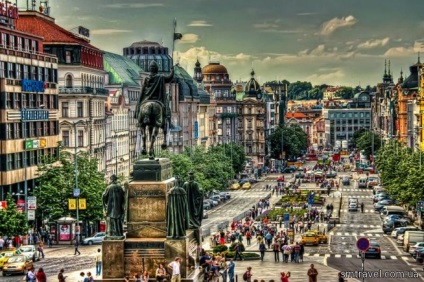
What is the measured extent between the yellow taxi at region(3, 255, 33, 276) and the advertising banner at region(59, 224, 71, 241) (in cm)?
2313

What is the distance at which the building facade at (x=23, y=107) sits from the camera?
360 feet

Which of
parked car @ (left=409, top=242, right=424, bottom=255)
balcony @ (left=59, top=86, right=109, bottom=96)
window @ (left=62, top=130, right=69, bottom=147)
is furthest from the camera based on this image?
balcony @ (left=59, top=86, right=109, bottom=96)

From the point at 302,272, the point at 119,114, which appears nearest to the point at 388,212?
the point at 119,114

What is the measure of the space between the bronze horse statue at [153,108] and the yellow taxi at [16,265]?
78.0 feet

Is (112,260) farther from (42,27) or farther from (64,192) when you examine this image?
(42,27)

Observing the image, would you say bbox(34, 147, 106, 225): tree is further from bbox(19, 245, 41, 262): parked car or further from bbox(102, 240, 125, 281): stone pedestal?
bbox(102, 240, 125, 281): stone pedestal

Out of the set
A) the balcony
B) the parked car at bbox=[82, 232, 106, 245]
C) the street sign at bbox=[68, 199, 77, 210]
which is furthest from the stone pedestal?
the balcony

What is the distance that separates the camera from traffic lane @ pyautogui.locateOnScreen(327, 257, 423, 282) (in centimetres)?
7000

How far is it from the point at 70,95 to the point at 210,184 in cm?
3343

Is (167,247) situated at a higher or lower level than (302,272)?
higher

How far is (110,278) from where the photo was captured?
48469mm

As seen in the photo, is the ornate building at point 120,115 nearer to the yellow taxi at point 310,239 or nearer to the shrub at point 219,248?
the yellow taxi at point 310,239

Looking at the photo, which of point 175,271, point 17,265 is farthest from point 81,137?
point 175,271

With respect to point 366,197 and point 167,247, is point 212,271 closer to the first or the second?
point 167,247
